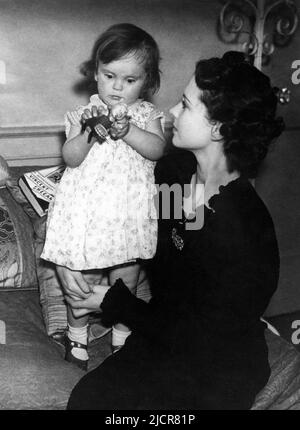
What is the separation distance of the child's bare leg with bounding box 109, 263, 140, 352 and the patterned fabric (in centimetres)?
39

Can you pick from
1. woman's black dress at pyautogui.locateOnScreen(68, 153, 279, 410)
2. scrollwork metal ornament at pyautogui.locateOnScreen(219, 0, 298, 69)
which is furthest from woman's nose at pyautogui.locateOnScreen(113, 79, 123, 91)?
scrollwork metal ornament at pyautogui.locateOnScreen(219, 0, 298, 69)

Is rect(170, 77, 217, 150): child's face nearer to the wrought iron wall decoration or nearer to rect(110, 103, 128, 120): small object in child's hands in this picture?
rect(110, 103, 128, 120): small object in child's hands

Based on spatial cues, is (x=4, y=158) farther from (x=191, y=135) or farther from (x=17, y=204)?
(x=191, y=135)

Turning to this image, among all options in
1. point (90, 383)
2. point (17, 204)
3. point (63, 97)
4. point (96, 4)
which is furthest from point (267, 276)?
point (96, 4)

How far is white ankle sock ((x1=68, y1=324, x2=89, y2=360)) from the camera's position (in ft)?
5.38

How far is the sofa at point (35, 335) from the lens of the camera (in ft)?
4.85

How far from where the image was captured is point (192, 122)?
1.50 metres

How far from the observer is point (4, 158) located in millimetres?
2186

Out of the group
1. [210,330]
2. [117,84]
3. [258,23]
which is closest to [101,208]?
[117,84]

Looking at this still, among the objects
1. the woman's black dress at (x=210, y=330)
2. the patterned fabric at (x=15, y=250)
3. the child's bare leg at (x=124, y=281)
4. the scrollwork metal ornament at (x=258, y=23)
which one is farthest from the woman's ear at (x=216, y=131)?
the scrollwork metal ornament at (x=258, y=23)

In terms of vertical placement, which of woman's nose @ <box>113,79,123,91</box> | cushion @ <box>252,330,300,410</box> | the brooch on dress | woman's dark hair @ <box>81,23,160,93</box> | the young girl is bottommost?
cushion @ <box>252,330,300,410</box>

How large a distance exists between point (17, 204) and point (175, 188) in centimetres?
63

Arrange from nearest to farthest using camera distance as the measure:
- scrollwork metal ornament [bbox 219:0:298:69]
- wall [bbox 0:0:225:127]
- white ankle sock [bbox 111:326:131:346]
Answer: white ankle sock [bbox 111:326:131:346], wall [bbox 0:0:225:127], scrollwork metal ornament [bbox 219:0:298:69]
